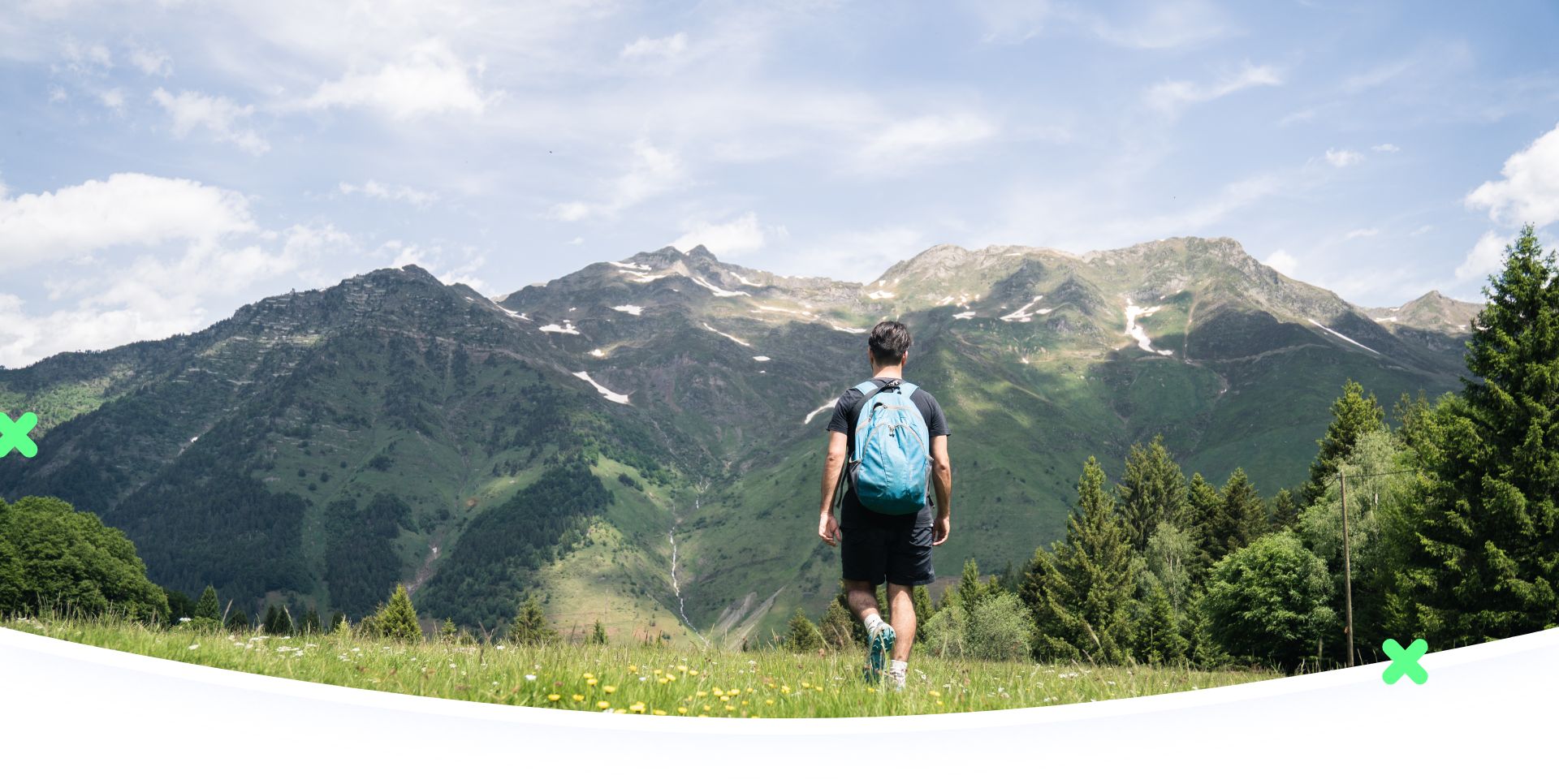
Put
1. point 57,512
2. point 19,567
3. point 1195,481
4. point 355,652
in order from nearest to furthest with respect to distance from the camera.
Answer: point 355,652 < point 19,567 < point 57,512 < point 1195,481

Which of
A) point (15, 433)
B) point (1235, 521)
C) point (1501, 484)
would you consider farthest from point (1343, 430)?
point (15, 433)

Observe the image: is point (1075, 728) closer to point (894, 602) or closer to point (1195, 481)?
point (894, 602)

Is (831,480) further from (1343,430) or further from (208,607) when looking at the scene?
(208,607)

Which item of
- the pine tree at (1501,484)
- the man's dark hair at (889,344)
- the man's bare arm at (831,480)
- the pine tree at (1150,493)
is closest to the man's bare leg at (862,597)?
the man's bare arm at (831,480)

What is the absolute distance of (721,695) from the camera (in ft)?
18.0

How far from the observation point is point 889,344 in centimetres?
659

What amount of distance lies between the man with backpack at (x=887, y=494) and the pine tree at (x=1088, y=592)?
44.4m

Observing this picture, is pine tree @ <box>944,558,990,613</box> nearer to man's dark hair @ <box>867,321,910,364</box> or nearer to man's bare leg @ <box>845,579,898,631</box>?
man's bare leg @ <box>845,579,898,631</box>

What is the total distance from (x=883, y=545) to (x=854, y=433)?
2.86 ft

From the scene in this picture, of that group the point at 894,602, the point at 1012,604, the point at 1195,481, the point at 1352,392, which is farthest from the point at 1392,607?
the point at 1195,481

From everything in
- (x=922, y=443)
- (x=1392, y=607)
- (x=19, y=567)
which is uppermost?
(x=922, y=443)

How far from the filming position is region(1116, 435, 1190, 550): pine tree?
243 ft

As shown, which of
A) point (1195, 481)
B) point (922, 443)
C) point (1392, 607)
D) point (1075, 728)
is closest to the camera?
point (1075, 728)

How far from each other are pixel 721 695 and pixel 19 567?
46440 mm
